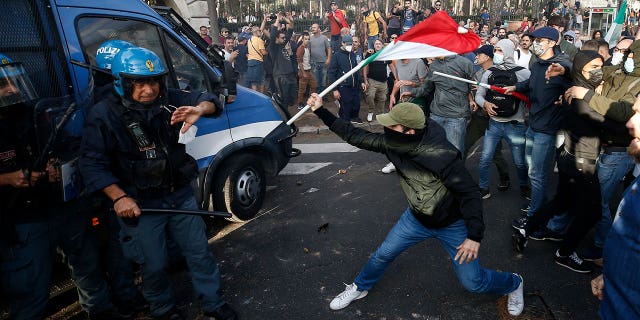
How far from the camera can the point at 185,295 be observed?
3.73 meters

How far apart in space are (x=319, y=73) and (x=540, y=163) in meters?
7.66

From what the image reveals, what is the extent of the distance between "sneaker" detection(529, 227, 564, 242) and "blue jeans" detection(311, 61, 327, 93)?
7.78 meters

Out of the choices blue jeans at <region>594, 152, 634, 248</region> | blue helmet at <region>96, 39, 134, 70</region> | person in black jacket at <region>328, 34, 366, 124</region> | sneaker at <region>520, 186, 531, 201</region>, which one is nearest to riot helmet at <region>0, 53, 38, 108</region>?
blue helmet at <region>96, 39, 134, 70</region>

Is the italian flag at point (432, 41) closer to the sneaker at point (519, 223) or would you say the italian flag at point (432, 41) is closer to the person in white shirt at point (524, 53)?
the sneaker at point (519, 223)

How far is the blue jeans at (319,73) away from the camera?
37.2 ft

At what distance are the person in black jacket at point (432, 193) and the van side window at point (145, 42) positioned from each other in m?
1.80

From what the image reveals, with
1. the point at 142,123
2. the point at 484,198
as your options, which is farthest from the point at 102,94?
the point at 484,198

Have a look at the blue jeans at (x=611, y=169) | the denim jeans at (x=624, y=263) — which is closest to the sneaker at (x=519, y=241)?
the blue jeans at (x=611, y=169)

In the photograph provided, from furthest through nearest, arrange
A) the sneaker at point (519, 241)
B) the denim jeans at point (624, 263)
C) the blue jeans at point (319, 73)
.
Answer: the blue jeans at point (319, 73) → the sneaker at point (519, 241) → the denim jeans at point (624, 263)

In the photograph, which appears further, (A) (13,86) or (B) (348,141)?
(B) (348,141)

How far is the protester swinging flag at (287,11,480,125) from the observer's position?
3.77 m

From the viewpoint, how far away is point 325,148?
8.12 meters

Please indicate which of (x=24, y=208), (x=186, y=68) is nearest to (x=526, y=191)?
(x=186, y=68)

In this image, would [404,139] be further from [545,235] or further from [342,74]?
[342,74]
